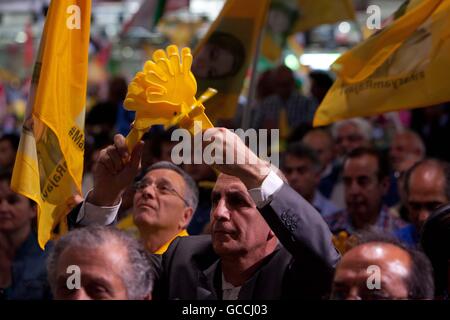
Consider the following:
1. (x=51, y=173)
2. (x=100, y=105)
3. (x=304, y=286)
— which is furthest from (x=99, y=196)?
(x=100, y=105)

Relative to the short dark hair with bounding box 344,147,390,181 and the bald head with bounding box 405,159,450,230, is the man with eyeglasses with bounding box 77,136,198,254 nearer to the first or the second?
the bald head with bounding box 405,159,450,230

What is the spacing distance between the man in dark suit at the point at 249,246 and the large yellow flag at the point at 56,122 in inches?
11.0

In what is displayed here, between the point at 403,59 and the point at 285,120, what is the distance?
4.66 metres

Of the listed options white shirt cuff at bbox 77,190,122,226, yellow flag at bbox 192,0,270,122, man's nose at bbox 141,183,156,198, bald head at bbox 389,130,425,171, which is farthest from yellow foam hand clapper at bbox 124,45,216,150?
bald head at bbox 389,130,425,171

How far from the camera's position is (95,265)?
3.85 metres

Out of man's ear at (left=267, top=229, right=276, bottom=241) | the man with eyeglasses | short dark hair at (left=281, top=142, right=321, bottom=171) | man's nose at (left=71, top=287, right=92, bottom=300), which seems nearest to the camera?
man's nose at (left=71, top=287, right=92, bottom=300)

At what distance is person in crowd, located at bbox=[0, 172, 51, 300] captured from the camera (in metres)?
6.03

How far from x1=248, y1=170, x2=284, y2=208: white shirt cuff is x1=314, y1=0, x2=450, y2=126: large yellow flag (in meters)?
1.40

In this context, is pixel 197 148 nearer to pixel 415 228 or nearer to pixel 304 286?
pixel 304 286

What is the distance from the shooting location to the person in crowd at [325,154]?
Result: 8.54m

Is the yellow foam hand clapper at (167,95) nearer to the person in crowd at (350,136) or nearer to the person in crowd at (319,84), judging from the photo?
the person in crowd at (350,136)

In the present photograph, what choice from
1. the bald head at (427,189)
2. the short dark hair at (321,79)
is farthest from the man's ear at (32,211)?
the short dark hair at (321,79)

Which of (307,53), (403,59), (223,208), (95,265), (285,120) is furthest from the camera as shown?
(307,53)

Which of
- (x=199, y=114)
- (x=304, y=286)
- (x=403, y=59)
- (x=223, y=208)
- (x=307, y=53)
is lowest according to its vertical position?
(x=304, y=286)
